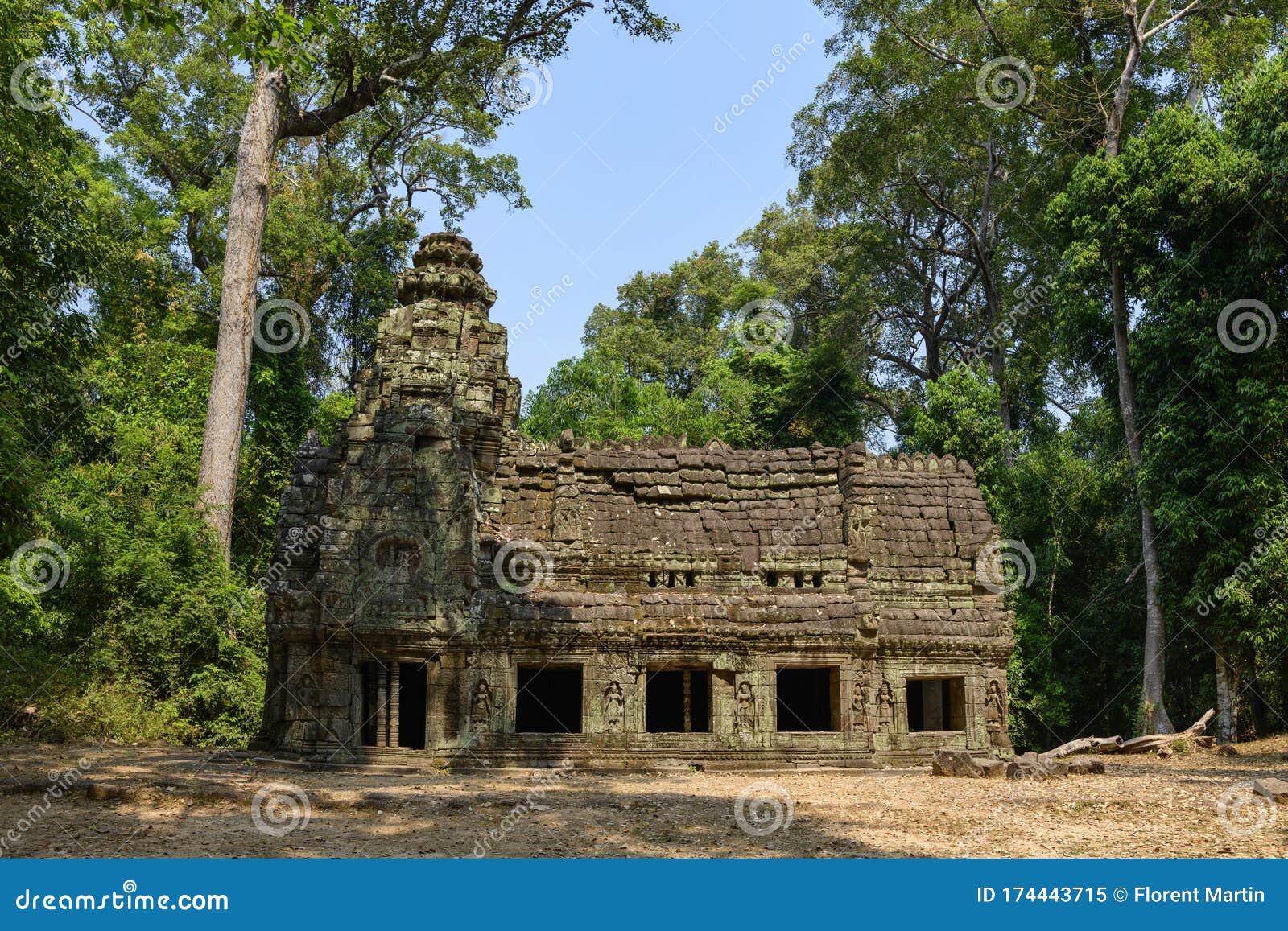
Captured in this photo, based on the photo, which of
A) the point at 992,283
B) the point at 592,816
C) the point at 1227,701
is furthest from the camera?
the point at 992,283

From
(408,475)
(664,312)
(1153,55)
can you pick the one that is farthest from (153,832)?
(664,312)

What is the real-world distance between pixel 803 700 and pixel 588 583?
5324mm

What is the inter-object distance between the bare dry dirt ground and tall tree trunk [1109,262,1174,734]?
28.9ft

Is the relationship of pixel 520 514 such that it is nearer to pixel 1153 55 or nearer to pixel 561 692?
pixel 561 692

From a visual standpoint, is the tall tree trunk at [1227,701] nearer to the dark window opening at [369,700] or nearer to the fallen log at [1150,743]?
the fallen log at [1150,743]

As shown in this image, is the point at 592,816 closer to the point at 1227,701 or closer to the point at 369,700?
the point at 369,700

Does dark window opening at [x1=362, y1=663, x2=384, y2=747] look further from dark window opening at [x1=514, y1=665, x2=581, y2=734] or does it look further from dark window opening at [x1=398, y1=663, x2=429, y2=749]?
dark window opening at [x1=514, y1=665, x2=581, y2=734]

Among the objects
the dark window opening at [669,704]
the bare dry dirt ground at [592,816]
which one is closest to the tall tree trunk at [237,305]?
the bare dry dirt ground at [592,816]

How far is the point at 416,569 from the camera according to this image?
15.7 meters

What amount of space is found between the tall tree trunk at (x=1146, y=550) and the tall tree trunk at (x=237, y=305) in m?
18.6

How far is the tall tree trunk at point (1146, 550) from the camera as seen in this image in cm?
2241

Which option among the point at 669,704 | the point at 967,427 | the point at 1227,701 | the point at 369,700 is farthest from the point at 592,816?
the point at 967,427

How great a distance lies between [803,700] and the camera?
63.6 feet

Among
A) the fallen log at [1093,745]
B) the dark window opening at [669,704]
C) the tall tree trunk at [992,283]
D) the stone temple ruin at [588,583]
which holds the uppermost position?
the tall tree trunk at [992,283]
